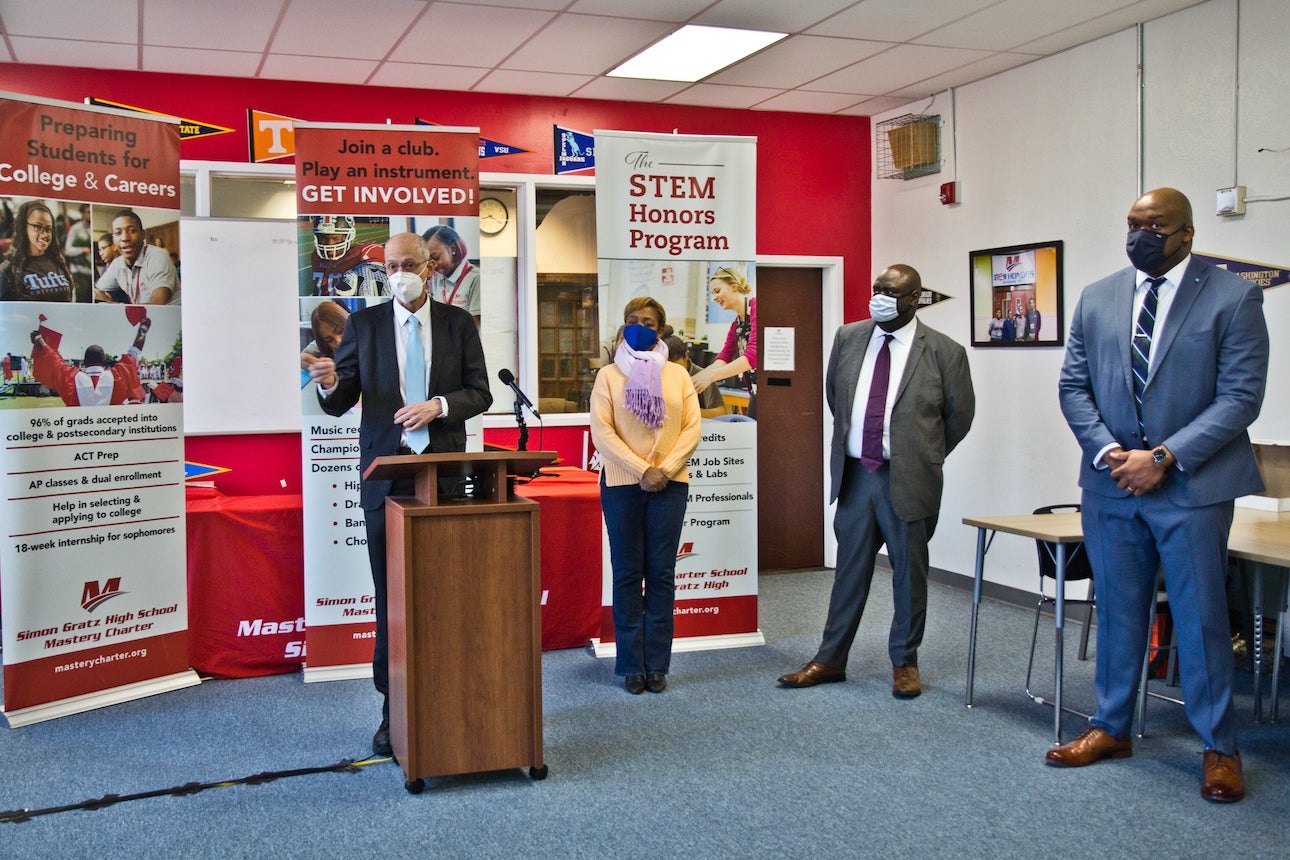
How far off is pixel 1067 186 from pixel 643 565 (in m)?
3.27

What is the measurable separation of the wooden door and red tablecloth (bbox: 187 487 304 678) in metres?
3.42

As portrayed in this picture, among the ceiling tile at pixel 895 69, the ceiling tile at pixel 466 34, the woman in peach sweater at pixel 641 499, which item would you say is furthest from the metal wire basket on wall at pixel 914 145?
the woman in peach sweater at pixel 641 499

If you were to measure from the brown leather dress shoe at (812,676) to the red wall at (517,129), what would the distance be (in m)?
2.57

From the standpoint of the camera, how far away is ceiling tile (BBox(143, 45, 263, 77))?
578cm

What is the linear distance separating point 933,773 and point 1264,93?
3.46m

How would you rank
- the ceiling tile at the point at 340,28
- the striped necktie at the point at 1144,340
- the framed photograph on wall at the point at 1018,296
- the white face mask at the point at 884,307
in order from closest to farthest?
the striped necktie at the point at 1144,340, the white face mask at the point at 884,307, the ceiling tile at the point at 340,28, the framed photograph on wall at the point at 1018,296

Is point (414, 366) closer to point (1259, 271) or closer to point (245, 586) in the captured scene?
point (245, 586)

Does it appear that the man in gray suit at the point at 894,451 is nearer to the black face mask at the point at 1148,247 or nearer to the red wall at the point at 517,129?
the black face mask at the point at 1148,247

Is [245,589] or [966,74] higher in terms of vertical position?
[966,74]

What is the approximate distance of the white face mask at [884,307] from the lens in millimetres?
4461

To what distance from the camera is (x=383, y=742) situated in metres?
3.89

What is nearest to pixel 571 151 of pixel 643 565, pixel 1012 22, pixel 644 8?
pixel 644 8

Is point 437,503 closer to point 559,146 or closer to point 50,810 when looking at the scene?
point 50,810

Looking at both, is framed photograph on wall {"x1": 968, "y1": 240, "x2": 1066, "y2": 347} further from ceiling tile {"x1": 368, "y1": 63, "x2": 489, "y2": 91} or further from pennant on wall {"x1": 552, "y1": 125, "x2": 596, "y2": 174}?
ceiling tile {"x1": 368, "y1": 63, "x2": 489, "y2": 91}
